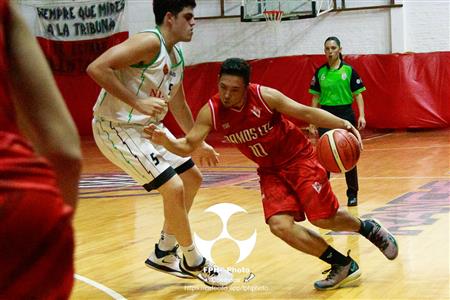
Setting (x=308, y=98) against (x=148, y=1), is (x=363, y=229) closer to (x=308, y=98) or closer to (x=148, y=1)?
(x=308, y=98)

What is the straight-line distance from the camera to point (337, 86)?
9.20m

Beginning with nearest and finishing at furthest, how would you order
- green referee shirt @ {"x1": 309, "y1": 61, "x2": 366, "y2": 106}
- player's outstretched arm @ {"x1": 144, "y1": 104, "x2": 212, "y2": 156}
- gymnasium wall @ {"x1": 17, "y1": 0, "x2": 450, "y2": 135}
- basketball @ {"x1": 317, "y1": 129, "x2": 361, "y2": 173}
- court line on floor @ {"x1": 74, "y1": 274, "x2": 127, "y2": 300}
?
player's outstretched arm @ {"x1": 144, "y1": 104, "x2": 212, "y2": 156} → court line on floor @ {"x1": 74, "y1": 274, "x2": 127, "y2": 300} → basketball @ {"x1": 317, "y1": 129, "x2": 361, "y2": 173} → green referee shirt @ {"x1": 309, "y1": 61, "x2": 366, "y2": 106} → gymnasium wall @ {"x1": 17, "y1": 0, "x2": 450, "y2": 135}

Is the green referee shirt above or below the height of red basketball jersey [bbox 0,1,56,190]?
below

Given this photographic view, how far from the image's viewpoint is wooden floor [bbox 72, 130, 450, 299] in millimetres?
5281

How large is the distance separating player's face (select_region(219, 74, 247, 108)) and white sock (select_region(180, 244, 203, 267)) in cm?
96

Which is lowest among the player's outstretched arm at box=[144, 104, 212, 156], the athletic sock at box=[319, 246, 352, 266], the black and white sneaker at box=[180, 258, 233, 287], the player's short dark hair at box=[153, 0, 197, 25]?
the black and white sneaker at box=[180, 258, 233, 287]

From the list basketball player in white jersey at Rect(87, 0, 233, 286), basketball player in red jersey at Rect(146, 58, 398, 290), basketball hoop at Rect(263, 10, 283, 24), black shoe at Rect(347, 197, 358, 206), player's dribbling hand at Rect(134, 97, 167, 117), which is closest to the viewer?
player's dribbling hand at Rect(134, 97, 167, 117)

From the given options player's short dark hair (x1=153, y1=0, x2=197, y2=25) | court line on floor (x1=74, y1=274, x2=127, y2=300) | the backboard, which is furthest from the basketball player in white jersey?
the backboard

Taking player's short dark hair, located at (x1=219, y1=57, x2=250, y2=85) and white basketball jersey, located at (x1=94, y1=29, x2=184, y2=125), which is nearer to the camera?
player's short dark hair, located at (x1=219, y1=57, x2=250, y2=85)

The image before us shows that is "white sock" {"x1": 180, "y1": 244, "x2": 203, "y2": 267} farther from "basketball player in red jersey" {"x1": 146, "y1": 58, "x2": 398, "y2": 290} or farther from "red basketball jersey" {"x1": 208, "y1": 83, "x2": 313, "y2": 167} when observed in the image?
"red basketball jersey" {"x1": 208, "y1": 83, "x2": 313, "y2": 167}

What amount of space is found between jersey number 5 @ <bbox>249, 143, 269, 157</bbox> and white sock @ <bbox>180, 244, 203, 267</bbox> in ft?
2.38

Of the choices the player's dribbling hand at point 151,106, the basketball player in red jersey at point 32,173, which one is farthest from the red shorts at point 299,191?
the basketball player in red jersey at point 32,173

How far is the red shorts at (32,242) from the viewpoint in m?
1.35

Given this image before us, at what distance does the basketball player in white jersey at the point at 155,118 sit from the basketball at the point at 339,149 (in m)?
0.75
